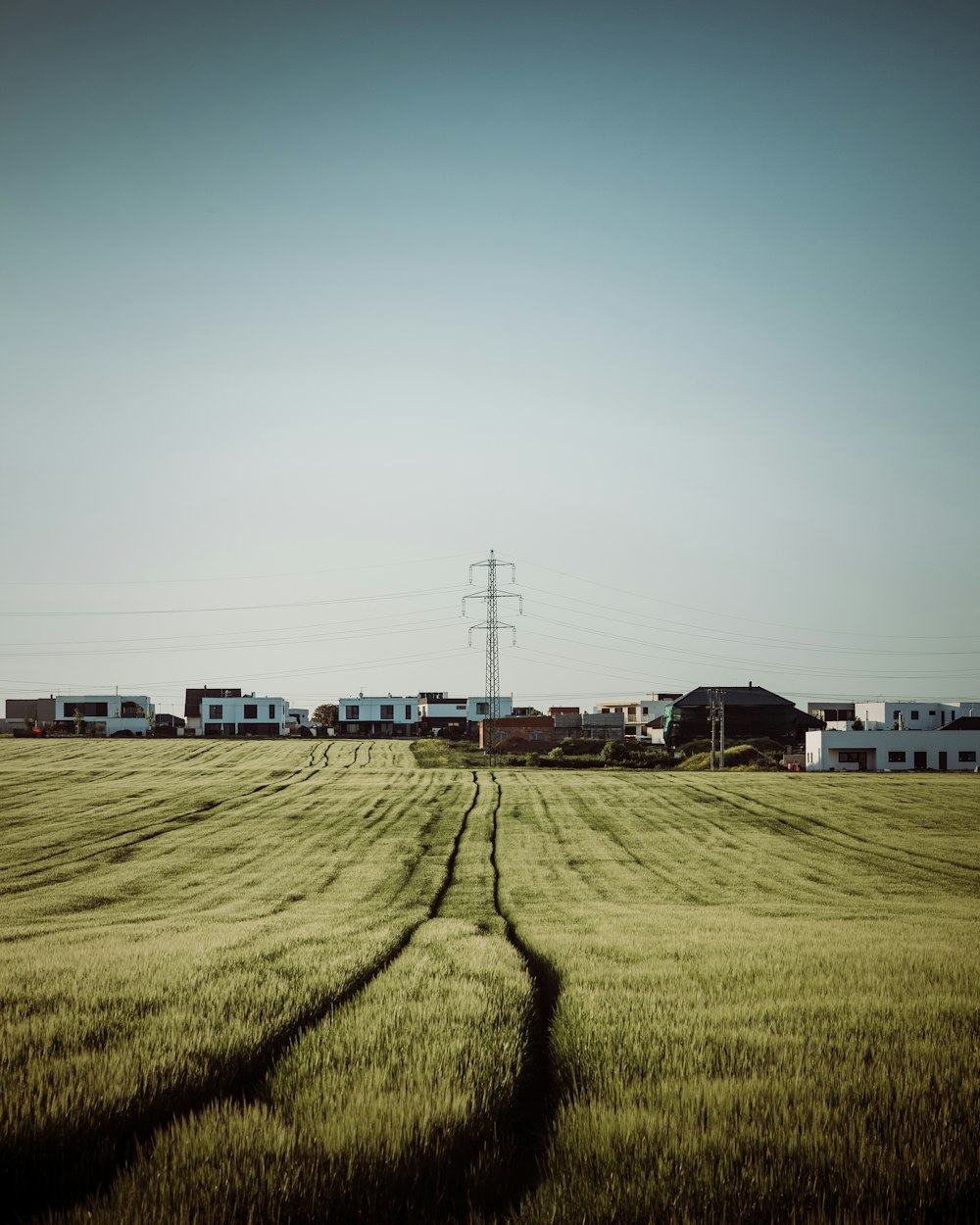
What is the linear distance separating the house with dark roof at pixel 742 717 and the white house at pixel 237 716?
67.3 meters

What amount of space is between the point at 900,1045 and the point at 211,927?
45.6ft

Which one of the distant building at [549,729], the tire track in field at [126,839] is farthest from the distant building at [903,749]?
the tire track in field at [126,839]

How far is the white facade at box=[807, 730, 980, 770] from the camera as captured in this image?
99.1 metres

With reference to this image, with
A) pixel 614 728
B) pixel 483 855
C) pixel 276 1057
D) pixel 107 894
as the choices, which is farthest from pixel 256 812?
pixel 614 728

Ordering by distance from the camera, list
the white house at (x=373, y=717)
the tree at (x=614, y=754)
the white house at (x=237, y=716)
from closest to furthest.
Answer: the tree at (x=614, y=754), the white house at (x=237, y=716), the white house at (x=373, y=717)

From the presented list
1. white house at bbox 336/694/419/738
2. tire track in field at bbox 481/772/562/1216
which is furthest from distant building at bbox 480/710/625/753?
tire track in field at bbox 481/772/562/1216

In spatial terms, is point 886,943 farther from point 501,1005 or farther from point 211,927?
point 211,927

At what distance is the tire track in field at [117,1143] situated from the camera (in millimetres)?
4941

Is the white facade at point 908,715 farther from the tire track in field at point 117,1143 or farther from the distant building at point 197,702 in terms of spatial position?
the tire track in field at point 117,1143

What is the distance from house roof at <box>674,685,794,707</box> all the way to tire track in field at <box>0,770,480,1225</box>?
11569 cm

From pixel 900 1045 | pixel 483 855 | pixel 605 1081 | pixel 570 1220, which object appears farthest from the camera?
pixel 483 855

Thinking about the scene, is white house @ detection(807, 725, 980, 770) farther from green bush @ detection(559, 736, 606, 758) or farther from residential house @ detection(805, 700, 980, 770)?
green bush @ detection(559, 736, 606, 758)

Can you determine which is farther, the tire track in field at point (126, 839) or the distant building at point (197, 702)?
the distant building at point (197, 702)

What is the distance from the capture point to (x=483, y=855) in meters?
36.2
